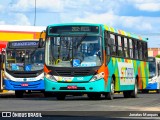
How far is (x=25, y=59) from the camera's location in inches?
1205

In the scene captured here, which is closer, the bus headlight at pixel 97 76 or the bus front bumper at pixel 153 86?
the bus headlight at pixel 97 76

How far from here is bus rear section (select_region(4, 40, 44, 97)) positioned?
99.5 ft

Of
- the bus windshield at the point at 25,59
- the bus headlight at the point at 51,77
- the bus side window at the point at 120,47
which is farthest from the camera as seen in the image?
the bus windshield at the point at 25,59

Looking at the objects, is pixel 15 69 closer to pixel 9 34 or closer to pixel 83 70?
pixel 83 70

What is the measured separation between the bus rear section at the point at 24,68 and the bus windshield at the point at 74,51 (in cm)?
575

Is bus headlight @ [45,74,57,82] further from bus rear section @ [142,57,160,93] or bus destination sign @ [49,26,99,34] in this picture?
bus rear section @ [142,57,160,93]

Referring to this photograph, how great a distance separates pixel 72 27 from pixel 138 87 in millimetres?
6628

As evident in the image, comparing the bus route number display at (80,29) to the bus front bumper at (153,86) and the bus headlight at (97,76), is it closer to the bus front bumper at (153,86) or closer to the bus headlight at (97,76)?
the bus headlight at (97,76)

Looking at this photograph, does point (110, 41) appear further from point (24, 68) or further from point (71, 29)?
point (24, 68)

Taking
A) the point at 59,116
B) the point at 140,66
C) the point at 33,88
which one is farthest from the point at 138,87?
the point at 59,116

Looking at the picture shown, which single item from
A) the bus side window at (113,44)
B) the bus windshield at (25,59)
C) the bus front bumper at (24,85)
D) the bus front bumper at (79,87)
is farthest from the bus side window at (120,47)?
the bus front bumper at (24,85)

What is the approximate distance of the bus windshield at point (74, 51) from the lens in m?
24.1

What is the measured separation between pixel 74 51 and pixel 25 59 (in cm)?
684

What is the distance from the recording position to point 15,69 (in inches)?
1198
